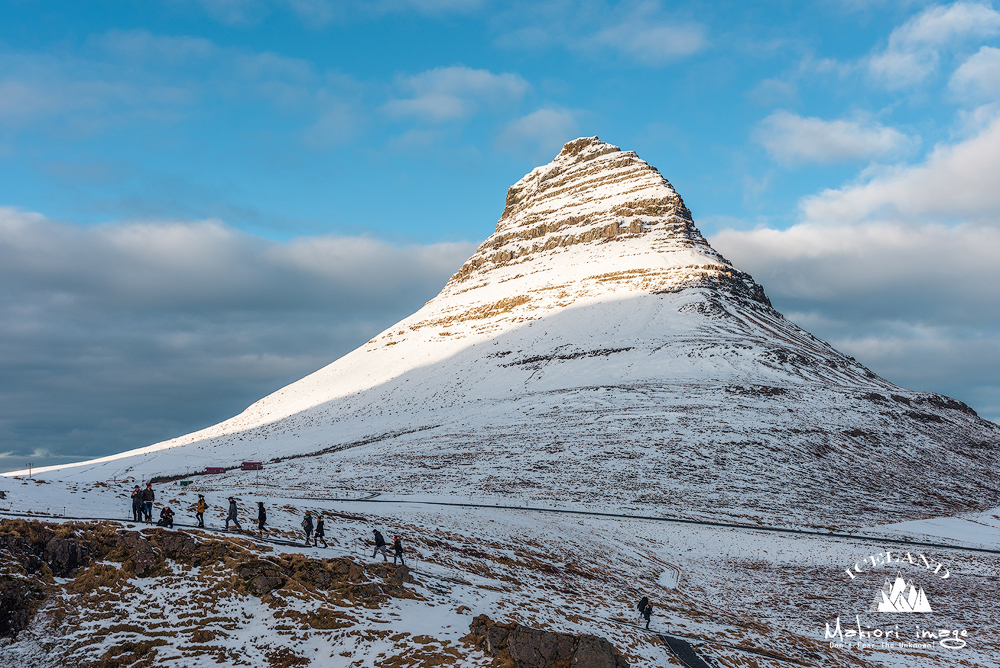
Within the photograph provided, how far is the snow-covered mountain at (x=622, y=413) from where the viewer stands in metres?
58.8

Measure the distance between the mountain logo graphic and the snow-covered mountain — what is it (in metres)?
15.6

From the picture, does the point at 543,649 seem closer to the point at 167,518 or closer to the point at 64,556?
the point at 64,556

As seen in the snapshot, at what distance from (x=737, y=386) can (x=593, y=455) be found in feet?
101

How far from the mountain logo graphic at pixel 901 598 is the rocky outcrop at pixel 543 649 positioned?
2078 centimetres

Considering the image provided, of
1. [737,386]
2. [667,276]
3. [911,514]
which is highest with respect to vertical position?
[667,276]

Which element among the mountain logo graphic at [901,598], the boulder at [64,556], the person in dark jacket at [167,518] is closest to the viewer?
the boulder at [64,556]

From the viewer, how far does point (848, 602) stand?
31688 mm

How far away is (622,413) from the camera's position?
76.9 m

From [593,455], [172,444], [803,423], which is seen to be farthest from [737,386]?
[172,444]

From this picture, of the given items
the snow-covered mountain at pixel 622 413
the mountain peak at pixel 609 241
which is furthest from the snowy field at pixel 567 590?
the mountain peak at pixel 609 241

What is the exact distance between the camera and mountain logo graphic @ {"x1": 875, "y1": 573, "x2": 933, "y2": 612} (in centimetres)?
3120

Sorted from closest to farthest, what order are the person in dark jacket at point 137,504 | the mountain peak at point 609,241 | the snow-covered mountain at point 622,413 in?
the person in dark jacket at point 137,504 < the snow-covered mountain at point 622,413 < the mountain peak at point 609,241

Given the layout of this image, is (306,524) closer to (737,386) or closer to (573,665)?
(573,665)

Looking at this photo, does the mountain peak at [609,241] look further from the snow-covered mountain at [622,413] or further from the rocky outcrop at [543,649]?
the rocky outcrop at [543,649]
